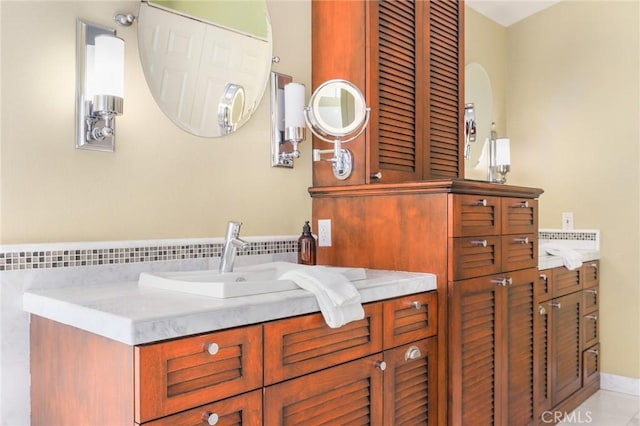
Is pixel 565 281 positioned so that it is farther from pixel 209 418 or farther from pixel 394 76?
pixel 209 418

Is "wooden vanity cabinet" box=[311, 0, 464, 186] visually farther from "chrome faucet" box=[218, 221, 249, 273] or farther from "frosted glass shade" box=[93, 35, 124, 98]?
"frosted glass shade" box=[93, 35, 124, 98]

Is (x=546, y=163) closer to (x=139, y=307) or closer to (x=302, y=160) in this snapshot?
(x=302, y=160)

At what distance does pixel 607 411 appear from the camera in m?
2.98

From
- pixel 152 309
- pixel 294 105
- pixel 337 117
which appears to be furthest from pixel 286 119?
pixel 152 309

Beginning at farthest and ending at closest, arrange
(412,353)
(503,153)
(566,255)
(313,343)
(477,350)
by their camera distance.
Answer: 1. (503,153)
2. (566,255)
3. (477,350)
4. (412,353)
5. (313,343)

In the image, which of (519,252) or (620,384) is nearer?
(519,252)

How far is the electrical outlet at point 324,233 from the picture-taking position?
2.24 m

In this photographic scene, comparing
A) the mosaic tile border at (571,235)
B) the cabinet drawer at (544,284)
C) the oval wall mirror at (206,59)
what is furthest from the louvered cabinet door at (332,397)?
the mosaic tile border at (571,235)

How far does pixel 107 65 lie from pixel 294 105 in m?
0.77

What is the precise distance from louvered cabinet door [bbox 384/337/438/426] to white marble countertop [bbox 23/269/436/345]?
25cm

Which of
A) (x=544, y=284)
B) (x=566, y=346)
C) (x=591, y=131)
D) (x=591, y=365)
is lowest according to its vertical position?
(x=591, y=365)

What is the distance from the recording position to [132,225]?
1.70 metres

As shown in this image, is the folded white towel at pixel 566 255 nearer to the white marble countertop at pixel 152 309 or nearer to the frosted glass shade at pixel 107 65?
the white marble countertop at pixel 152 309

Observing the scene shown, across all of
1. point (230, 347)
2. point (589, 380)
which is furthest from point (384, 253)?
point (589, 380)
